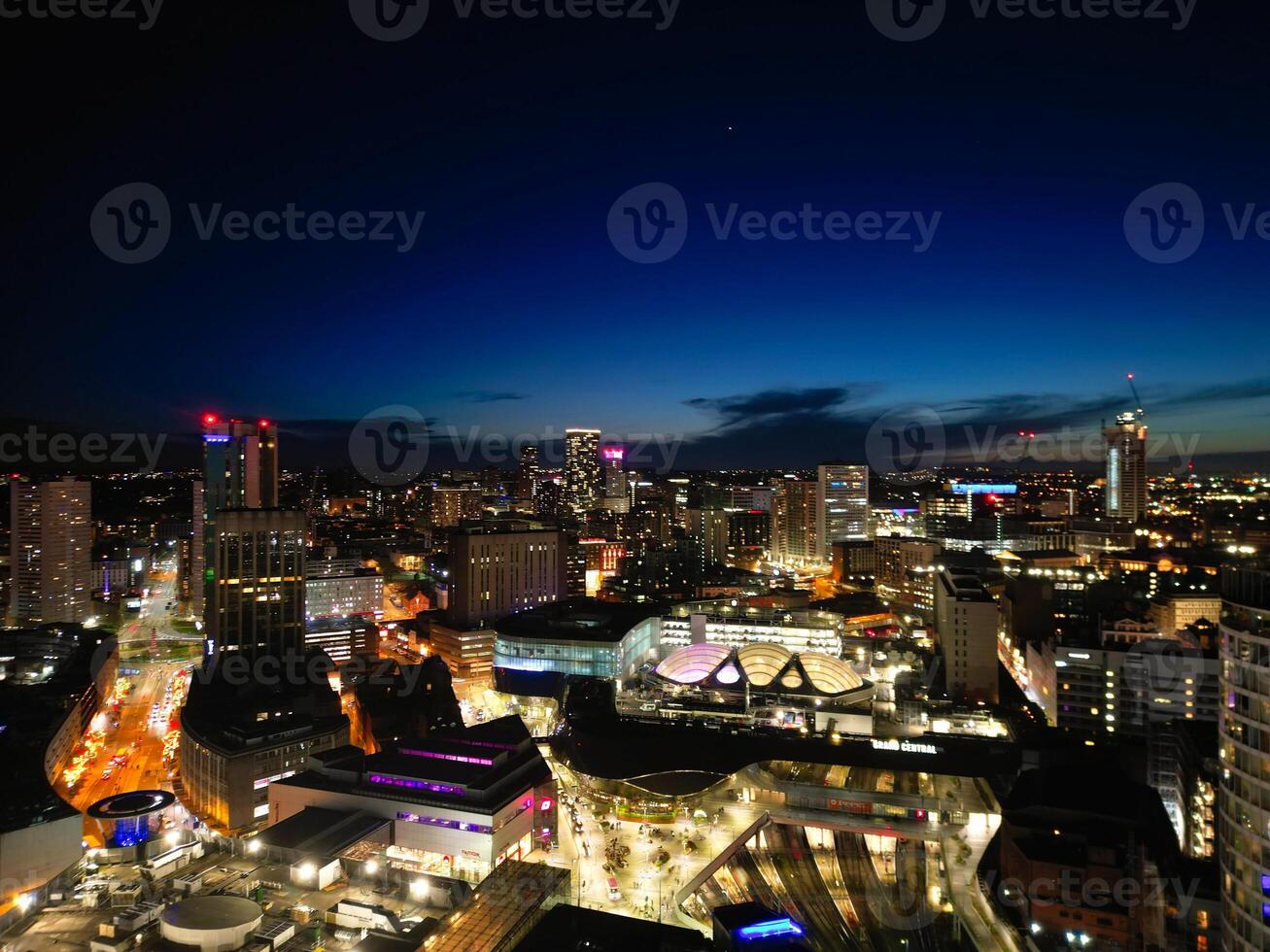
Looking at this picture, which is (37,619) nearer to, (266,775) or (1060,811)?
(266,775)

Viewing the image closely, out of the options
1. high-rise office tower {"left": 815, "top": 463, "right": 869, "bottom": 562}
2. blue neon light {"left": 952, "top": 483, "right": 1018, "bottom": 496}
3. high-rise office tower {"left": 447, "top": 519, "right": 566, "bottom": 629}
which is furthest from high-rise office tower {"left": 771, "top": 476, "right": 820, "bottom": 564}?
high-rise office tower {"left": 447, "top": 519, "right": 566, "bottom": 629}

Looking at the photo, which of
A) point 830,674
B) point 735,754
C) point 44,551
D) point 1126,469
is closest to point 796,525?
point 1126,469

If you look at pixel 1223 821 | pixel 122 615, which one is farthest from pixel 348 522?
pixel 1223 821

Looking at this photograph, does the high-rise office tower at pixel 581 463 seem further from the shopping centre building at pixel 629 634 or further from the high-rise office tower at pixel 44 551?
the shopping centre building at pixel 629 634

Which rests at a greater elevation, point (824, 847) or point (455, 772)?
point (455, 772)

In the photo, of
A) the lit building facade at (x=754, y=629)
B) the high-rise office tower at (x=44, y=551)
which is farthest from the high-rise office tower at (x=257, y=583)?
the high-rise office tower at (x=44, y=551)

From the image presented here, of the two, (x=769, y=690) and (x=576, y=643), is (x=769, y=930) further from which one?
(x=576, y=643)
